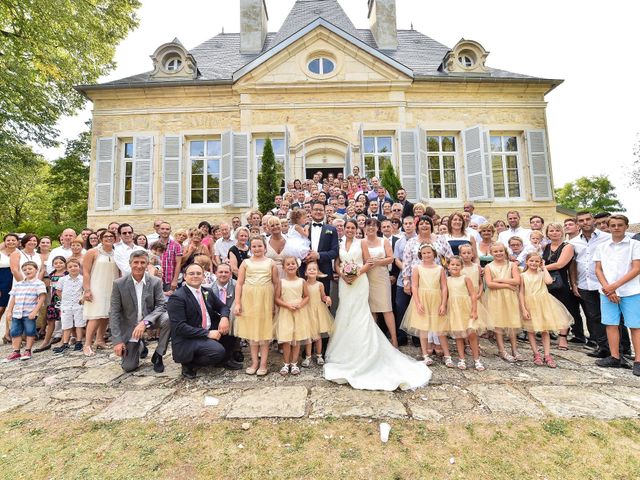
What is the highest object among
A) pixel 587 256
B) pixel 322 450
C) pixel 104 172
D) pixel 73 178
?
pixel 73 178

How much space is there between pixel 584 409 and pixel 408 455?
1773 millimetres

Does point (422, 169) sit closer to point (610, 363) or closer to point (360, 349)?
point (610, 363)

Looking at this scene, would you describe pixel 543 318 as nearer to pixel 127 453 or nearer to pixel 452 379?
pixel 452 379

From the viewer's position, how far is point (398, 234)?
5.14m

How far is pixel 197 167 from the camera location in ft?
39.6

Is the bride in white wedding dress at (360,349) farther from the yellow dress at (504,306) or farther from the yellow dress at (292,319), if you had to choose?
the yellow dress at (504,306)

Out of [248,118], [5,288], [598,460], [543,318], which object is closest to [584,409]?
[598,460]

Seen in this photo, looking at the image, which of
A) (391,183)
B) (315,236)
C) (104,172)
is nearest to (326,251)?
(315,236)

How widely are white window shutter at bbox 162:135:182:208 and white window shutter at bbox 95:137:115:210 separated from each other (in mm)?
1829

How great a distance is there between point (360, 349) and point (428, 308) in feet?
3.08

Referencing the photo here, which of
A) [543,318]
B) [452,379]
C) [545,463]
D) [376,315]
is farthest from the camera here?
[376,315]

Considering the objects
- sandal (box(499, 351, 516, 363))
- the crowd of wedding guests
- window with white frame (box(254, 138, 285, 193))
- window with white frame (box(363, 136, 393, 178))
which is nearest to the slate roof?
window with white frame (box(254, 138, 285, 193))

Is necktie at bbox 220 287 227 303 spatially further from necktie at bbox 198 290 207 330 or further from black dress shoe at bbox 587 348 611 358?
black dress shoe at bbox 587 348 611 358

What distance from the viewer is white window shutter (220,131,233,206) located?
1147cm
